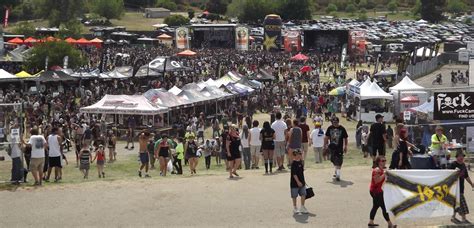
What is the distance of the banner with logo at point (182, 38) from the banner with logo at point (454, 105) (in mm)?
53401

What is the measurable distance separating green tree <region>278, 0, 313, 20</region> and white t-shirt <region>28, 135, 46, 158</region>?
96.5 metres

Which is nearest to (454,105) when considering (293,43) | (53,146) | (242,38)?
(53,146)

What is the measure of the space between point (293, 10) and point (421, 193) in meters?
100

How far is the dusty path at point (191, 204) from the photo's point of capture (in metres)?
12.3

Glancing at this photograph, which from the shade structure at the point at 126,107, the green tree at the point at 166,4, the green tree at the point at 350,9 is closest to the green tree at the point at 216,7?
the green tree at the point at 166,4

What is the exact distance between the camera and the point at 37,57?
48469 mm

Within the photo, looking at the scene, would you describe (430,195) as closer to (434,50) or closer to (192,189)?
(192,189)

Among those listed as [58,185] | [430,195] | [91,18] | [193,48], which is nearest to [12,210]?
[58,185]

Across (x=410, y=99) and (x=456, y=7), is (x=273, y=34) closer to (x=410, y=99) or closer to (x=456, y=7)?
(x=410, y=99)

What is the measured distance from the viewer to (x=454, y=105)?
58.3ft

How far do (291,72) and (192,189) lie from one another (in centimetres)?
3962

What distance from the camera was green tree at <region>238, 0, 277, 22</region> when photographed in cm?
10700

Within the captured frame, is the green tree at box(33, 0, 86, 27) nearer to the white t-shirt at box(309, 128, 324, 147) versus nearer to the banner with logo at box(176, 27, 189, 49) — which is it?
the banner with logo at box(176, 27, 189, 49)

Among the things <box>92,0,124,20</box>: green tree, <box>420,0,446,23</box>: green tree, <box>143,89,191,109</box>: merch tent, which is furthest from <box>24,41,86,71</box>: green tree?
<box>420,0,446,23</box>: green tree
